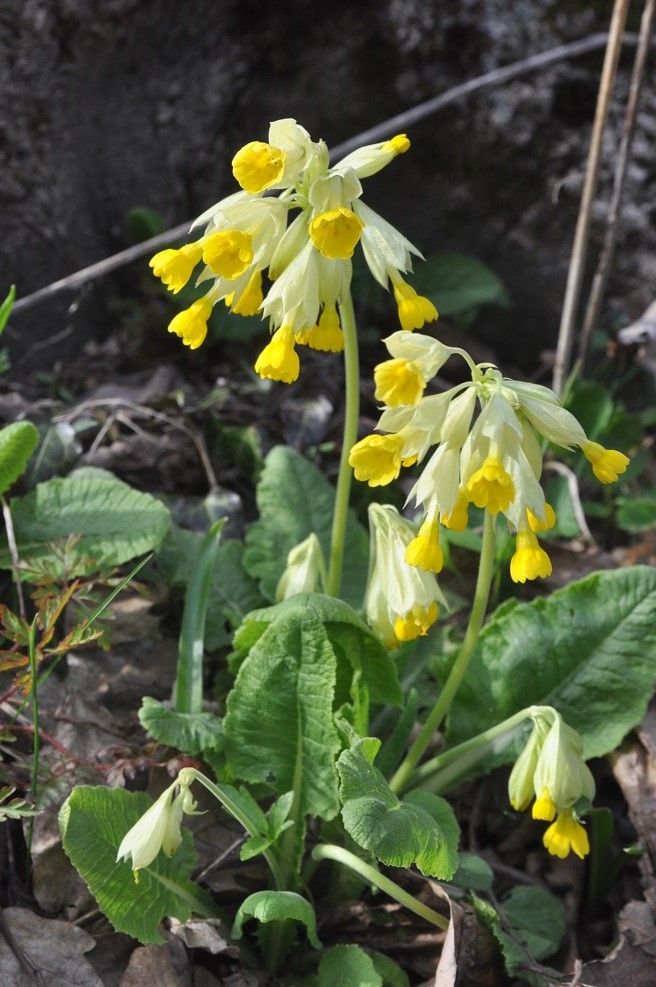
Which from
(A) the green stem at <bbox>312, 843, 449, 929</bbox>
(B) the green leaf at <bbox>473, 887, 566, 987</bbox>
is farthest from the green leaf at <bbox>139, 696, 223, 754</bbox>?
(B) the green leaf at <bbox>473, 887, 566, 987</bbox>

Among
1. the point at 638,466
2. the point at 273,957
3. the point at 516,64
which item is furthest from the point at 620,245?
the point at 273,957

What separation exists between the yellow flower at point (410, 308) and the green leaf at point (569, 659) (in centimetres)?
106

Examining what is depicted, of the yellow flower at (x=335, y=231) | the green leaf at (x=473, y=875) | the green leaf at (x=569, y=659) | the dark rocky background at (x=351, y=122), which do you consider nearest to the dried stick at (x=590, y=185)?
the dark rocky background at (x=351, y=122)

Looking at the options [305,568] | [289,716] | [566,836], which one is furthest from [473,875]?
[305,568]

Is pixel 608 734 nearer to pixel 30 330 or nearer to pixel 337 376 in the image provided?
pixel 337 376

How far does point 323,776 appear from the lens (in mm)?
2633

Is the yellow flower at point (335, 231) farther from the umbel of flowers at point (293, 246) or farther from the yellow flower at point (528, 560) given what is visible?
the yellow flower at point (528, 560)

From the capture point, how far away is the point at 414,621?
102 inches

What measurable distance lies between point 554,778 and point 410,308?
119cm

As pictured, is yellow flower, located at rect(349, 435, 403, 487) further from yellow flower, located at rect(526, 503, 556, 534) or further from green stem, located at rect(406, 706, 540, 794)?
green stem, located at rect(406, 706, 540, 794)

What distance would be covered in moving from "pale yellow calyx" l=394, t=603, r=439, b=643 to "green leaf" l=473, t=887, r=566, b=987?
28.0 inches

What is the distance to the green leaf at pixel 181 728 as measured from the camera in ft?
8.29

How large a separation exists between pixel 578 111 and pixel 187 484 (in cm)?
263

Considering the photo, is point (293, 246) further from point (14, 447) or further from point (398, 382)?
point (14, 447)
